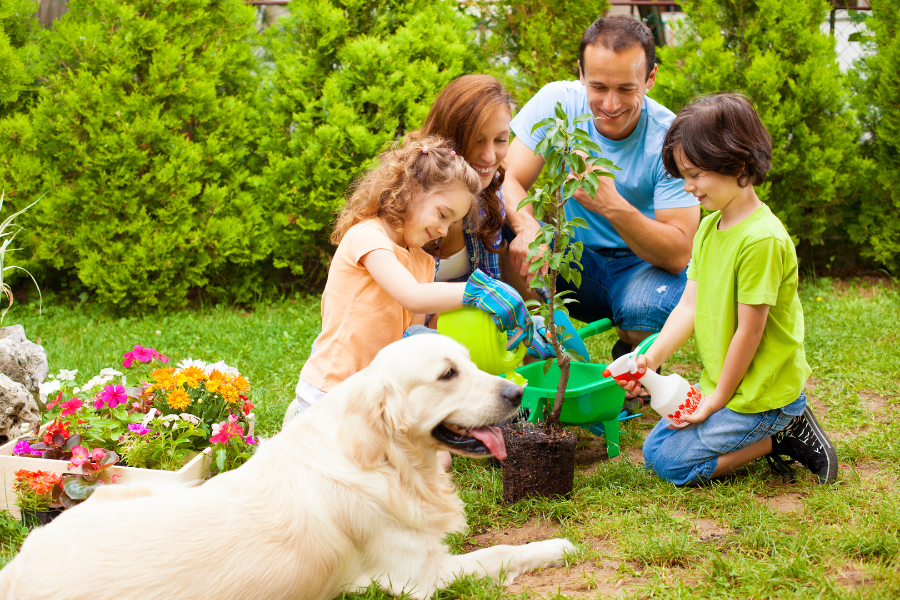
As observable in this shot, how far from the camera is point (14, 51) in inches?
223

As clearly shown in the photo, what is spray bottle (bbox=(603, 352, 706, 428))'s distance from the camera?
2.86 metres

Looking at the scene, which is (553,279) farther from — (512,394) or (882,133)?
(882,133)

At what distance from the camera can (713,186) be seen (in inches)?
109

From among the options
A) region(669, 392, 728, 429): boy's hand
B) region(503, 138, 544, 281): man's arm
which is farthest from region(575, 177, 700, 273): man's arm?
region(669, 392, 728, 429): boy's hand

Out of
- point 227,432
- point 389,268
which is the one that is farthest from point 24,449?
point 389,268

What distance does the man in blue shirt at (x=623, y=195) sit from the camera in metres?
3.59

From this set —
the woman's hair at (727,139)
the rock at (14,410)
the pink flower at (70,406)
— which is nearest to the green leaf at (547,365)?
the woman's hair at (727,139)

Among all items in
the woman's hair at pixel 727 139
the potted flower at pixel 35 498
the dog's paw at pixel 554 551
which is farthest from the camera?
the woman's hair at pixel 727 139

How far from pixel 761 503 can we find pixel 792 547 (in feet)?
1.45

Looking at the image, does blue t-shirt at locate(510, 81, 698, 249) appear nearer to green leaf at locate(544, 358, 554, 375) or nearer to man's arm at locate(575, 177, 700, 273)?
man's arm at locate(575, 177, 700, 273)

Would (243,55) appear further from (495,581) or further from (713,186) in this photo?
(495,581)

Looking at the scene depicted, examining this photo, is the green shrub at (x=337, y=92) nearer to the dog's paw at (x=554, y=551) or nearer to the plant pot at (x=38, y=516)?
the plant pot at (x=38, y=516)

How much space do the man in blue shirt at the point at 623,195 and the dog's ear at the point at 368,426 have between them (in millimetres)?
1707

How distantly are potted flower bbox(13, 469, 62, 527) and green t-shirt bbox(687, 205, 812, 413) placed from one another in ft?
8.69
